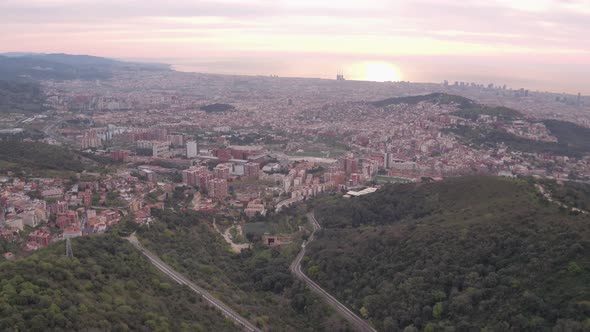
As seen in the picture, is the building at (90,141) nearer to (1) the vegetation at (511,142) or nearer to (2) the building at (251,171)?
(2) the building at (251,171)

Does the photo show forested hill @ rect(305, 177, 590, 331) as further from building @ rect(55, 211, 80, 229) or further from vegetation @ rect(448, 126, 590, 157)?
vegetation @ rect(448, 126, 590, 157)

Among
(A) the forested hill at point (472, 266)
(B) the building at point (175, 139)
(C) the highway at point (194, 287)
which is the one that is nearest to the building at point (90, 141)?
(B) the building at point (175, 139)

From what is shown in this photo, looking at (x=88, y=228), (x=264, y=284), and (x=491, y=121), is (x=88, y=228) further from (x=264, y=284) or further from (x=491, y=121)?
(x=491, y=121)

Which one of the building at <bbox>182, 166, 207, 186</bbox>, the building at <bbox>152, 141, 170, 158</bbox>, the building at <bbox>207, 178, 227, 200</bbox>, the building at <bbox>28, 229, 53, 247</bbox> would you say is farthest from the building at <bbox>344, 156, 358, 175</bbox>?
the building at <bbox>28, 229, 53, 247</bbox>

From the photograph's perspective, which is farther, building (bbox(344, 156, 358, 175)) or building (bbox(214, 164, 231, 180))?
building (bbox(344, 156, 358, 175))

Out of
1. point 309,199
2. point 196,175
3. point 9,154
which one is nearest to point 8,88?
point 9,154

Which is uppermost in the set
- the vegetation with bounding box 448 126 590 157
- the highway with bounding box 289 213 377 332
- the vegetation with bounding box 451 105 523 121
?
the vegetation with bounding box 451 105 523 121

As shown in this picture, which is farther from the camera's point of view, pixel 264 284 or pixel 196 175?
pixel 196 175
